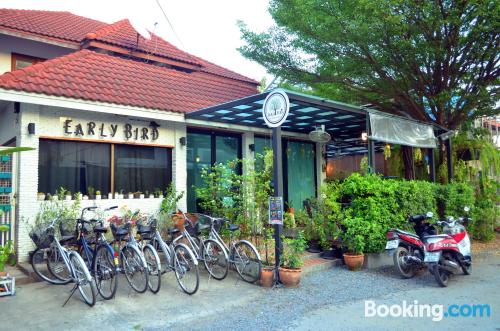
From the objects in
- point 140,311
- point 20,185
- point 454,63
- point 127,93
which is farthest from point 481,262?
point 20,185

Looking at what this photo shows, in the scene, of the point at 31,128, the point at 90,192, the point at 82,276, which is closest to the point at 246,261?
the point at 82,276

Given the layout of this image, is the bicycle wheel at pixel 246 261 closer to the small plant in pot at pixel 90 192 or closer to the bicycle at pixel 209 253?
the bicycle at pixel 209 253

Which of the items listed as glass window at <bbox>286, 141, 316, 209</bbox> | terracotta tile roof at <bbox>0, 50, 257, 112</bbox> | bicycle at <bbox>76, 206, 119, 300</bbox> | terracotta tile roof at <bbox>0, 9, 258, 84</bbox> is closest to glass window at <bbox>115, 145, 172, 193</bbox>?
terracotta tile roof at <bbox>0, 50, 257, 112</bbox>

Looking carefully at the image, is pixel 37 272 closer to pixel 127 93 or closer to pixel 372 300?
pixel 127 93

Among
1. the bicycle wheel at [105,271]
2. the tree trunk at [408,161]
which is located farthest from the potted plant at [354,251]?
the tree trunk at [408,161]

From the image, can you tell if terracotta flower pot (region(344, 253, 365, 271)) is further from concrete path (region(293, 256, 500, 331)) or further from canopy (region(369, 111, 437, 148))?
canopy (region(369, 111, 437, 148))

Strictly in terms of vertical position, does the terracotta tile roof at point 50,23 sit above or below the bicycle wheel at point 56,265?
above

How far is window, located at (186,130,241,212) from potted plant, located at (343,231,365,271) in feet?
13.5

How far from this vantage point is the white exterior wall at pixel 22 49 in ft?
33.7

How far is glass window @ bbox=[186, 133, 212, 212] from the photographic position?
9.62m

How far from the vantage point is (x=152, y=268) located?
5.54 meters

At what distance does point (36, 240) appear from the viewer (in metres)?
6.12

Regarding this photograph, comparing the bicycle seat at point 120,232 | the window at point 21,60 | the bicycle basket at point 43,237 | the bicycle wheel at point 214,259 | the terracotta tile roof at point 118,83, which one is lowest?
the bicycle wheel at point 214,259

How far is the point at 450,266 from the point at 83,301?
5807 millimetres
